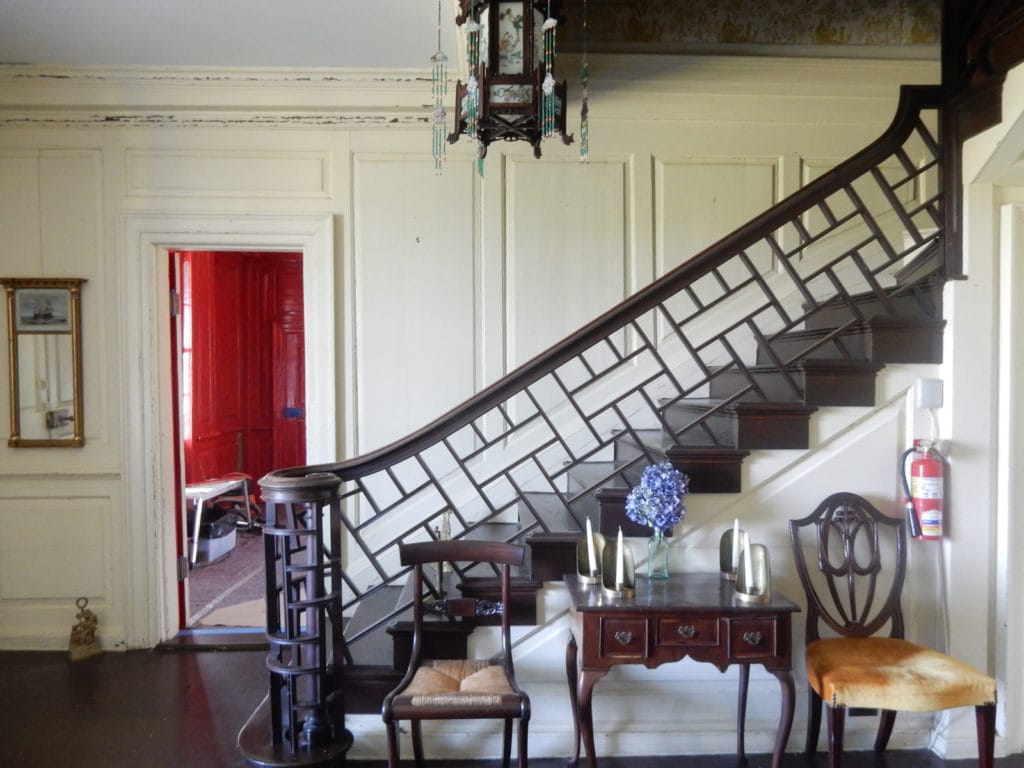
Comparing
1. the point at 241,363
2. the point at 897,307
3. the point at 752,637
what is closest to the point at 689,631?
the point at 752,637

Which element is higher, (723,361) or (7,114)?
(7,114)

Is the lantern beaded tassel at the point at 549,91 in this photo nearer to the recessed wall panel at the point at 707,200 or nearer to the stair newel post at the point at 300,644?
the recessed wall panel at the point at 707,200

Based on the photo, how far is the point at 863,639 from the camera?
8.36ft

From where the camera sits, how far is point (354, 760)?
2641 millimetres

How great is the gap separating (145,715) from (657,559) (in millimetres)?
2372

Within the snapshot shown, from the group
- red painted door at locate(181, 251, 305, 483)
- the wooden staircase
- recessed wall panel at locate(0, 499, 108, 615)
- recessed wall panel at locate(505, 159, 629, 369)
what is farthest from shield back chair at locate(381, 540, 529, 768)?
red painted door at locate(181, 251, 305, 483)

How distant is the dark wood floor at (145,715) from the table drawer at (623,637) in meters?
0.67

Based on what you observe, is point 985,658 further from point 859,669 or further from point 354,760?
point 354,760

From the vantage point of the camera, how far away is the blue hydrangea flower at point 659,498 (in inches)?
95.1

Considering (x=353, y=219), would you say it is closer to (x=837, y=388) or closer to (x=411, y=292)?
(x=411, y=292)

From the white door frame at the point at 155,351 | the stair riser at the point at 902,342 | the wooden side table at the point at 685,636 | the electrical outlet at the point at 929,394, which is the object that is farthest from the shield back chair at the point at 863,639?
the white door frame at the point at 155,351

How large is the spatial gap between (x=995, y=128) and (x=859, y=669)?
79.8 inches

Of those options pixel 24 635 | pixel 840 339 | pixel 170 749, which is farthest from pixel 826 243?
pixel 24 635

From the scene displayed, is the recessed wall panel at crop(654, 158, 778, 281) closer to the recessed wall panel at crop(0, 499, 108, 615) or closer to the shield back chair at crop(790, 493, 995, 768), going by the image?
the shield back chair at crop(790, 493, 995, 768)
